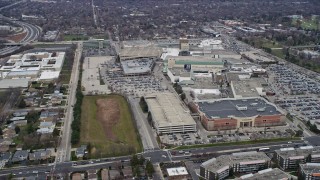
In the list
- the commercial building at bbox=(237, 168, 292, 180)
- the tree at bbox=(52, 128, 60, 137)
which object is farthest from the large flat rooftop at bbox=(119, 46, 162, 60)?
the commercial building at bbox=(237, 168, 292, 180)

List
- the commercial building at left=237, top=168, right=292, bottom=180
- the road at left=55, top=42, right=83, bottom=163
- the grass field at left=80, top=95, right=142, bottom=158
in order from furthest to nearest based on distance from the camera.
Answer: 1. the grass field at left=80, top=95, right=142, bottom=158
2. the road at left=55, top=42, right=83, bottom=163
3. the commercial building at left=237, top=168, right=292, bottom=180

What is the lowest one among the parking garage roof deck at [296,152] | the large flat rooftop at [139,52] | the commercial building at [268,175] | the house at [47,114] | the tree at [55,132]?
the house at [47,114]

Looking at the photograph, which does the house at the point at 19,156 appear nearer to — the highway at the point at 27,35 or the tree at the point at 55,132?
the tree at the point at 55,132

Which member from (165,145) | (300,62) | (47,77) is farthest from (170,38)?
(165,145)

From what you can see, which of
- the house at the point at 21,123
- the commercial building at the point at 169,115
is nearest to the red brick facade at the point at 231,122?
the commercial building at the point at 169,115

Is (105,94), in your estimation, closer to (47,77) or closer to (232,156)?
(47,77)

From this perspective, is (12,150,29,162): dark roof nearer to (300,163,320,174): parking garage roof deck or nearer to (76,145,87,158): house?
(76,145,87,158): house
